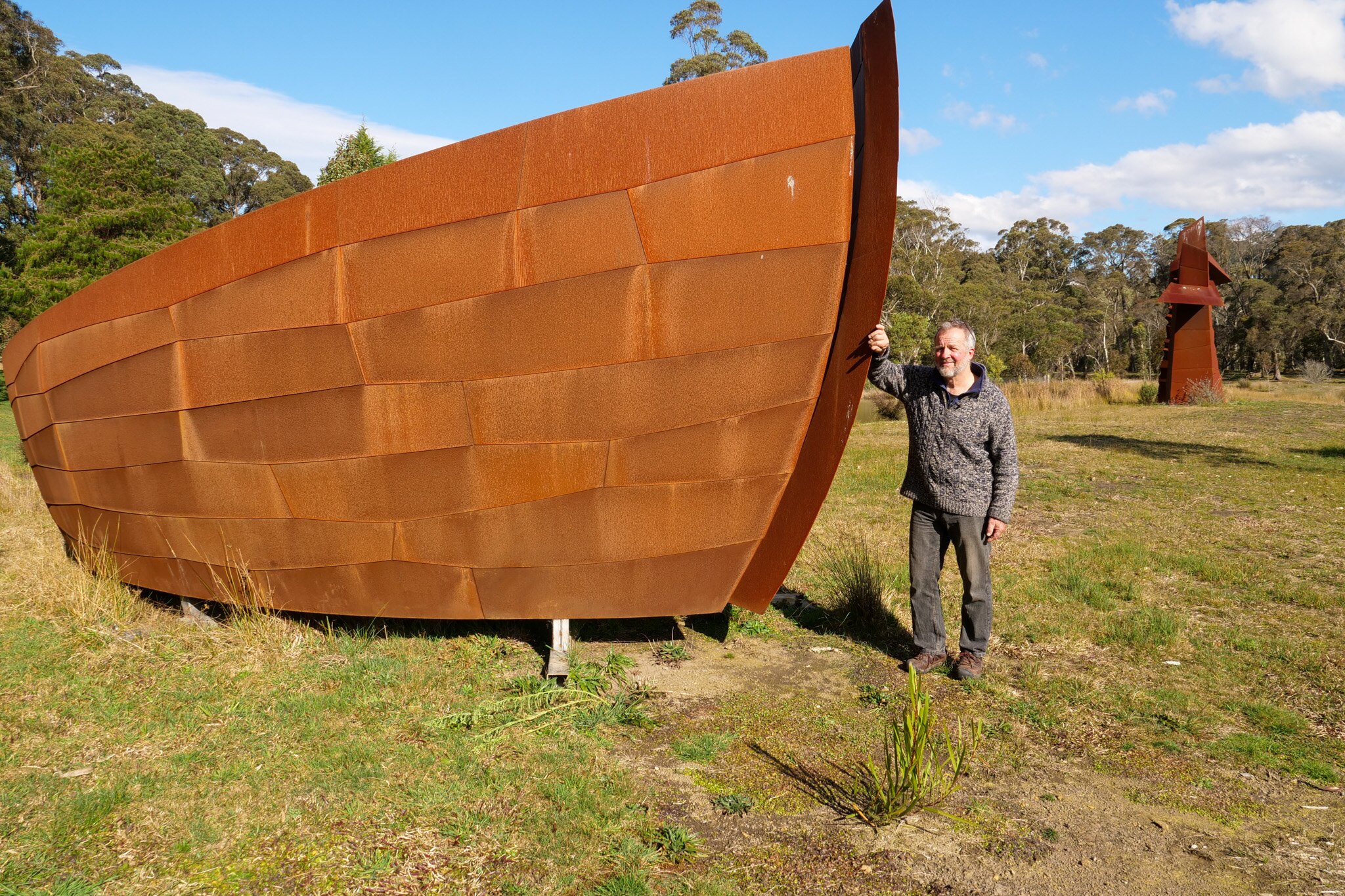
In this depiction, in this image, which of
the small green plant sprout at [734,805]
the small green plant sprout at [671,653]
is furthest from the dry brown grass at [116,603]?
the small green plant sprout at [734,805]

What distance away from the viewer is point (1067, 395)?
19.3 meters

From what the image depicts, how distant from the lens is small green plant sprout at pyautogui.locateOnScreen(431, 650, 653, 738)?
11.7 feet

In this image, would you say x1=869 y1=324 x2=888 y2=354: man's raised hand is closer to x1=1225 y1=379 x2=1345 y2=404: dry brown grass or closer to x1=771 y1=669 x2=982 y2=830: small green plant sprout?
x1=771 y1=669 x2=982 y2=830: small green plant sprout

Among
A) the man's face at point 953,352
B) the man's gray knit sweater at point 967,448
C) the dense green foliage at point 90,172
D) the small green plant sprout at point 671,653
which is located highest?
the dense green foliage at point 90,172

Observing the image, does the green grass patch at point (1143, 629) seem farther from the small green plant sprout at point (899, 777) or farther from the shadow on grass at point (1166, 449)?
the shadow on grass at point (1166, 449)

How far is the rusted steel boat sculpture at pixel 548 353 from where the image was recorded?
3.50 m

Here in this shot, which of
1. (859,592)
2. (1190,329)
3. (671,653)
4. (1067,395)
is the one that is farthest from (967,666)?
(1190,329)

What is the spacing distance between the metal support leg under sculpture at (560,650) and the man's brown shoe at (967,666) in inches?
Answer: 74.5

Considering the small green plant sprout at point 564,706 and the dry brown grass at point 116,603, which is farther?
the dry brown grass at point 116,603

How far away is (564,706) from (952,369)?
2.30 m

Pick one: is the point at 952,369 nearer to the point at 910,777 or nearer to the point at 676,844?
the point at 910,777

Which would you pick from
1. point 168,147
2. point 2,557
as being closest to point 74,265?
point 2,557

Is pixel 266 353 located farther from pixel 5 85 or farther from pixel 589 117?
pixel 5 85

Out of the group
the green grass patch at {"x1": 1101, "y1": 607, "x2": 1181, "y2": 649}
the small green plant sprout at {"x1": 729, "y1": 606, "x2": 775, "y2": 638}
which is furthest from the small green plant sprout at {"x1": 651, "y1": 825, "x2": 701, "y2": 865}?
the green grass patch at {"x1": 1101, "y1": 607, "x2": 1181, "y2": 649}
